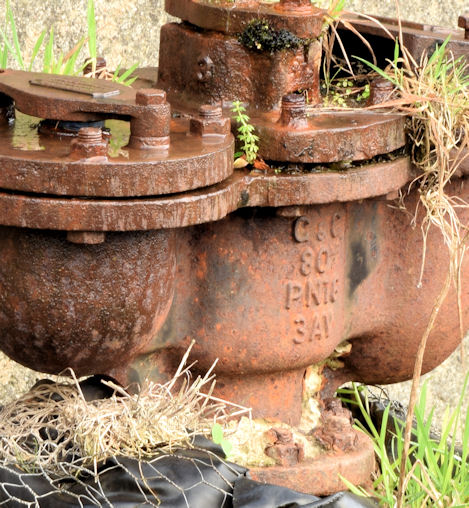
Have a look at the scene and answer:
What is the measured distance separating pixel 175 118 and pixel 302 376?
0.66 m

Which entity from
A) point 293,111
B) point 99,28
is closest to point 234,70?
point 293,111

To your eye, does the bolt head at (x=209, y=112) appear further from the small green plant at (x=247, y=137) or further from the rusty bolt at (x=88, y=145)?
the rusty bolt at (x=88, y=145)

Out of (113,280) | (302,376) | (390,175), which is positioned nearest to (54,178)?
(113,280)

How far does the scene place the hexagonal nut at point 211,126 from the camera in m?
2.02

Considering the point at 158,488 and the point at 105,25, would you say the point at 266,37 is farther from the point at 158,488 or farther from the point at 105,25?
the point at 105,25

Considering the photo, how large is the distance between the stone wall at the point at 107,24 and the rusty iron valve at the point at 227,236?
2.82 feet

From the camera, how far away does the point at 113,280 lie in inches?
78.0

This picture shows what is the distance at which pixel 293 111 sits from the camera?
2092mm

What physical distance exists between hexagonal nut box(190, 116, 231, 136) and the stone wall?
4.39 feet

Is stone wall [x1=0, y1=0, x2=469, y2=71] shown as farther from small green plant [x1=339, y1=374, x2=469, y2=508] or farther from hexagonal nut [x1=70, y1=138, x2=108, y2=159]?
small green plant [x1=339, y1=374, x2=469, y2=508]

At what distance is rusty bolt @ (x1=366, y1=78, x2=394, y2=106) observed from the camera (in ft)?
7.52

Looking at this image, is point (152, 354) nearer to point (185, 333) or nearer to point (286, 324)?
point (185, 333)

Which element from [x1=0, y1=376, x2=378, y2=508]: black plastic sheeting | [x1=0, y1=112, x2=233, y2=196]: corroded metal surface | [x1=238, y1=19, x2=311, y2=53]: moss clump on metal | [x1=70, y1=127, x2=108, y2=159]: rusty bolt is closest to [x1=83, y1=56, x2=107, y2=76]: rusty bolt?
[x1=238, y1=19, x2=311, y2=53]: moss clump on metal

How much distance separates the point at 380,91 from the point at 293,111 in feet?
0.95
